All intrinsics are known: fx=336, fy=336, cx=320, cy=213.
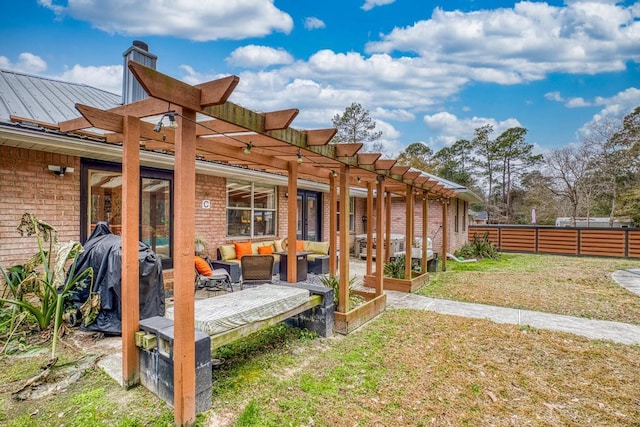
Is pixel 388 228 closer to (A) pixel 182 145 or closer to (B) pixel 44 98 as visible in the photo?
(A) pixel 182 145

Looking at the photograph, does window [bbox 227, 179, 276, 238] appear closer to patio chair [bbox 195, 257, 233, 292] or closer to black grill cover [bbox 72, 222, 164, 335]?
patio chair [bbox 195, 257, 233, 292]

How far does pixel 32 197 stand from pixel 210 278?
2.91 metres

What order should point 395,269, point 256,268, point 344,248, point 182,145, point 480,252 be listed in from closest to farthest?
point 182,145 → point 344,248 → point 256,268 → point 395,269 → point 480,252

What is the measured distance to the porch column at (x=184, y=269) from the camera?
8.23ft

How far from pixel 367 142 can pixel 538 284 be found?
23.1 meters

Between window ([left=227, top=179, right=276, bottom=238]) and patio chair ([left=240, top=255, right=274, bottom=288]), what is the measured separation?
2301mm

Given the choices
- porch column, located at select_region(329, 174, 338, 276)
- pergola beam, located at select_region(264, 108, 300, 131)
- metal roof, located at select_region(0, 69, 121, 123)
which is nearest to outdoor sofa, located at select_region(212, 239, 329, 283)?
Result: porch column, located at select_region(329, 174, 338, 276)

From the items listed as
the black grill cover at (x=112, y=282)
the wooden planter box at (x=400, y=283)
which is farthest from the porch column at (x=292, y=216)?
the wooden planter box at (x=400, y=283)

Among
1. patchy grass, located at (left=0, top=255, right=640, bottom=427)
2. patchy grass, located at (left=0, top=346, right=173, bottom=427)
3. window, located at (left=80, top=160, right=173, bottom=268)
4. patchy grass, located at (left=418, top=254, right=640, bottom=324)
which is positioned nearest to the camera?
patchy grass, located at (left=0, top=346, right=173, bottom=427)

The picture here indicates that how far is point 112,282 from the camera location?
14.4 feet

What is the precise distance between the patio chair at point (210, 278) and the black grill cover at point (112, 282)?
1339 millimetres

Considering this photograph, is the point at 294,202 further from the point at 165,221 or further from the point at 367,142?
the point at 367,142

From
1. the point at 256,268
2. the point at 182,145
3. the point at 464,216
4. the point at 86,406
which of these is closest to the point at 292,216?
the point at 256,268

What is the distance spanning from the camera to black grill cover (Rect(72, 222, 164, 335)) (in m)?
4.41
